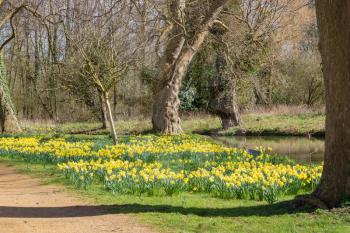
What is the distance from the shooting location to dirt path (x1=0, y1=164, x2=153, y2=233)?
20.6ft

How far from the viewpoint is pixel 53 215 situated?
23.1ft

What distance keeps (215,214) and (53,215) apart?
2.24 m

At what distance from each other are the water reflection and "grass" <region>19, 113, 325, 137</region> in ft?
5.05

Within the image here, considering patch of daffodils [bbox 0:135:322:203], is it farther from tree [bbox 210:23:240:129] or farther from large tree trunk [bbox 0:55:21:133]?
tree [bbox 210:23:240:129]

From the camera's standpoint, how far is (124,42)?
16.4 metres

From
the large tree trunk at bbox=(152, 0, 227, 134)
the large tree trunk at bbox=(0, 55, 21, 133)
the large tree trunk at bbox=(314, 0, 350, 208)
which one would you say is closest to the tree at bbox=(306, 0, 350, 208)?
the large tree trunk at bbox=(314, 0, 350, 208)

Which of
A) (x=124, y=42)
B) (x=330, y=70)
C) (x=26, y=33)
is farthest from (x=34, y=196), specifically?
(x=26, y=33)

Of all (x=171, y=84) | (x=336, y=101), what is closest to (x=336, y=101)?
(x=336, y=101)

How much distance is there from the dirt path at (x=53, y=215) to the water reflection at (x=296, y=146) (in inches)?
378

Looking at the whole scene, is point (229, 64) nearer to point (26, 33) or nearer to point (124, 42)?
point (124, 42)

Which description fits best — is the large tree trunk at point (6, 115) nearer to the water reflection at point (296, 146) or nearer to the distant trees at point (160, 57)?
the distant trees at point (160, 57)

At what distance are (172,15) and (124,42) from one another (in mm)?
3268

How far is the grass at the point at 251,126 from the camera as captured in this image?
26.5 meters

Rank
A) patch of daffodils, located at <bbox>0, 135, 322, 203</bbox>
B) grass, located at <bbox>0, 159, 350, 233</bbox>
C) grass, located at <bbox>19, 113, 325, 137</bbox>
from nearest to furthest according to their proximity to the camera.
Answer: grass, located at <bbox>0, 159, 350, 233</bbox> → patch of daffodils, located at <bbox>0, 135, 322, 203</bbox> → grass, located at <bbox>19, 113, 325, 137</bbox>
